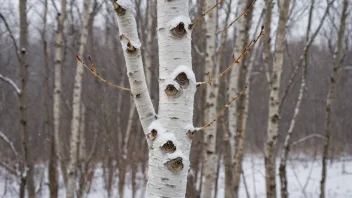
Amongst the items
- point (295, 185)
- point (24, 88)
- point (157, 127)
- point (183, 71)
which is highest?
point (24, 88)

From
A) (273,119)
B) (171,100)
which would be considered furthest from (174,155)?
(273,119)

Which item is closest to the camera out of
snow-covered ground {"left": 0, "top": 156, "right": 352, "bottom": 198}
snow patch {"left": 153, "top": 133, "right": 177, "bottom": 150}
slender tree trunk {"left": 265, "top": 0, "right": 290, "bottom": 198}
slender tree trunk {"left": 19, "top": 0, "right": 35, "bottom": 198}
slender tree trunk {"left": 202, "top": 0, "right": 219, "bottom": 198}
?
snow patch {"left": 153, "top": 133, "right": 177, "bottom": 150}

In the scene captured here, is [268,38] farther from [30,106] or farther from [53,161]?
[30,106]

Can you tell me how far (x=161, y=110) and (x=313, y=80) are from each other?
21440 mm

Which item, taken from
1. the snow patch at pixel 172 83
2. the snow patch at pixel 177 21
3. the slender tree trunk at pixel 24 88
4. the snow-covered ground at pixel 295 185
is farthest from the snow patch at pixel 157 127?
the snow-covered ground at pixel 295 185

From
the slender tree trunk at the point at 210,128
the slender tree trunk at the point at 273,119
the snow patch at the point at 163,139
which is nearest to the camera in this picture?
the snow patch at the point at 163,139

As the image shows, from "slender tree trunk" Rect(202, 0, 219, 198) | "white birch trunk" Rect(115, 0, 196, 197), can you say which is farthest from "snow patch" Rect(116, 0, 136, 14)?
"slender tree trunk" Rect(202, 0, 219, 198)

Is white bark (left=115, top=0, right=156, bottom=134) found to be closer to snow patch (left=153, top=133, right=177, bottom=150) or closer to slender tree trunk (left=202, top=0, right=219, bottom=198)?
snow patch (left=153, top=133, right=177, bottom=150)

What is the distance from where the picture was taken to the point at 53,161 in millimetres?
4590

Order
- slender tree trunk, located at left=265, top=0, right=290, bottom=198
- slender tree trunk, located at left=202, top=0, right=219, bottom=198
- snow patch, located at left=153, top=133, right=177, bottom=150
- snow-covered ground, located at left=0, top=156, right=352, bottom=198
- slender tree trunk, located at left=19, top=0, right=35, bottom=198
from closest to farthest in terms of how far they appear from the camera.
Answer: snow patch, located at left=153, top=133, right=177, bottom=150 → slender tree trunk, located at left=19, top=0, right=35, bottom=198 → slender tree trunk, located at left=265, top=0, right=290, bottom=198 → slender tree trunk, located at left=202, top=0, right=219, bottom=198 → snow-covered ground, located at left=0, top=156, right=352, bottom=198

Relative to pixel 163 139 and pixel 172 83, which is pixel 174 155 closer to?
pixel 163 139

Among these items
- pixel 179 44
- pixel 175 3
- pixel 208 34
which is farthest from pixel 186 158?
pixel 208 34

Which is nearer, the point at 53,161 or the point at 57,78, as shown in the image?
the point at 53,161

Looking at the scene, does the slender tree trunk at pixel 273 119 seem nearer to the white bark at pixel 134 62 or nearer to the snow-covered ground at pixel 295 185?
the white bark at pixel 134 62
